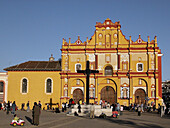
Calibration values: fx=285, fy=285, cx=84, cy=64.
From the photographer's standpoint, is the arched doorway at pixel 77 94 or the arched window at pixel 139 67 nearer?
the arched window at pixel 139 67

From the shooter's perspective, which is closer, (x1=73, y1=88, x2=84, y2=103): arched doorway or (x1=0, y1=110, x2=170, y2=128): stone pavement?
(x1=0, y1=110, x2=170, y2=128): stone pavement

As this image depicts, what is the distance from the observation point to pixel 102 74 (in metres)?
48.3

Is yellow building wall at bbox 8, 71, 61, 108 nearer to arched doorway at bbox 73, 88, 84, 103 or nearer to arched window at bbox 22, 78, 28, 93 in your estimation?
arched window at bbox 22, 78, 28, 93

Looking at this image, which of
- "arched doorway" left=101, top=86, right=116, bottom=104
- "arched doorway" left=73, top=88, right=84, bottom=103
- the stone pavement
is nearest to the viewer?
the stone pavement

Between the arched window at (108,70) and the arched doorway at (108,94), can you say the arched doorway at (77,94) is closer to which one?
the arched doorway at (108,94)

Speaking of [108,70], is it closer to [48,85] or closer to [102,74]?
[102,74]

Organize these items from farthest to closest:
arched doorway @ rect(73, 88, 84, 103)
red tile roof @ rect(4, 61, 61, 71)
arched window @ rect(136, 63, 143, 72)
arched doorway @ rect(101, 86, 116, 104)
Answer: red tile roof @ rect(4, 61, 61, 71)
arched doorway @ rect(73, 88, 84, 103)
arched doorway @ rect(101, 86, 116, 104)
arched window @ rect(136, 63, 143, 72)

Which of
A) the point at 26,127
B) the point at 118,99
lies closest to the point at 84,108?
the point at 26,127

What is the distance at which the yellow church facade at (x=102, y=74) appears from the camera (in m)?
47.7

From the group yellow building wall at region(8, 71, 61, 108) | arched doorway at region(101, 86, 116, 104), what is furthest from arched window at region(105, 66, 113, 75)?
yellow building wall at region(8, 71, 61, 108)

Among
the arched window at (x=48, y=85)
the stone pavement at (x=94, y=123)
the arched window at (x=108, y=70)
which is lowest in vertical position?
the stone pavement at (x=94, y=123)

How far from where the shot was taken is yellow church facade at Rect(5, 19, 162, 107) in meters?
47.7

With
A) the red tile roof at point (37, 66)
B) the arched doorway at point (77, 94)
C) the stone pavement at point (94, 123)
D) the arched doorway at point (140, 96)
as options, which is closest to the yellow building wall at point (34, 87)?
the red tile roof at point (37, 66)

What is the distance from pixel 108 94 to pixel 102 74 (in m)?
3.53
